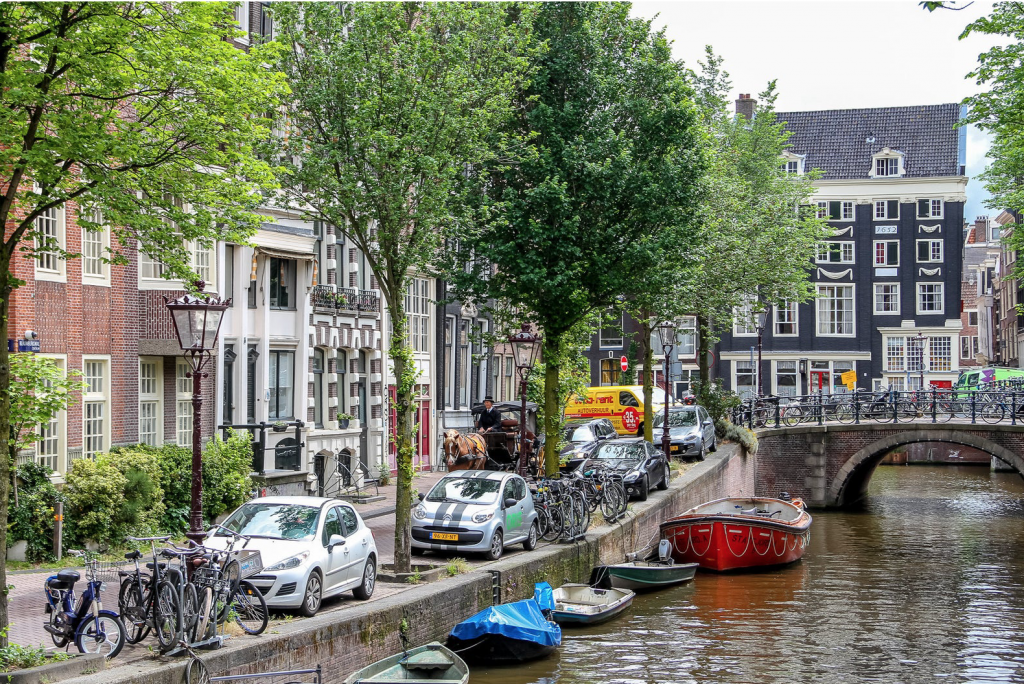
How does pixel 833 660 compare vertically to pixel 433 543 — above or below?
below

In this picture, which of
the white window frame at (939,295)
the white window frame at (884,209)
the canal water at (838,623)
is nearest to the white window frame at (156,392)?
the canal water at (838,623)

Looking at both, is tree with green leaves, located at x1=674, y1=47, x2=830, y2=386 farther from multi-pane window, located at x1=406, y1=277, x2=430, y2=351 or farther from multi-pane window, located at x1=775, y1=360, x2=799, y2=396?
multi-pane window, located at x1=775, y1=360, x2=799, y2=396

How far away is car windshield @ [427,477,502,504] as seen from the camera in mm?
22844

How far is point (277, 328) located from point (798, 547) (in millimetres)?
15802

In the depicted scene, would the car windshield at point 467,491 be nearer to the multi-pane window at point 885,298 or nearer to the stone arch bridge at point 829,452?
the stone arch bridge at point 829,452

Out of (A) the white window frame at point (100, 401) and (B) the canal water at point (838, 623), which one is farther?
(A) the white window frame at point (100, 401)

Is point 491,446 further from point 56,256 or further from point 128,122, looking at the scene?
point 128,122

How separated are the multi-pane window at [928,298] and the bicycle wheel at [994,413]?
2691cm

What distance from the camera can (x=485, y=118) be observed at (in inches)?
814

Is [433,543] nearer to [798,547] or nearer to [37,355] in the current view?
[37,355]

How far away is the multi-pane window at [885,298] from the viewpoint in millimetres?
75688

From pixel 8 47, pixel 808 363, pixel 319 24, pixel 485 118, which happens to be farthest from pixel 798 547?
pixel 808 363

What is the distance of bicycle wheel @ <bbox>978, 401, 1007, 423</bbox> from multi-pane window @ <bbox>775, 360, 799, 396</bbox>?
26993mm

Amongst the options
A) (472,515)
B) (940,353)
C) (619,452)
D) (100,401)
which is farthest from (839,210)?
(100,401)
